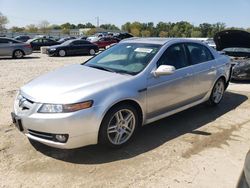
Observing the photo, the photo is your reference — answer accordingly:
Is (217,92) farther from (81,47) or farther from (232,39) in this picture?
(81,47)

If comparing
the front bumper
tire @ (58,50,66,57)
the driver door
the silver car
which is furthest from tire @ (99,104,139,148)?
tire @ (58,50,66,57)

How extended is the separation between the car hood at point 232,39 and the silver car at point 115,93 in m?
4.17

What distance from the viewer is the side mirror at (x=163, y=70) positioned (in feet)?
14.9

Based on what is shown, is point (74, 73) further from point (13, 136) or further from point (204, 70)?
point (204, 70)

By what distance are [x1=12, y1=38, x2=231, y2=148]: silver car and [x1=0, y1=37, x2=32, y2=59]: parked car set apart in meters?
14.5

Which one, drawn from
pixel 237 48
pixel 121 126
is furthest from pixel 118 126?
pixel 237 48

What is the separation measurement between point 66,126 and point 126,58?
1.87m

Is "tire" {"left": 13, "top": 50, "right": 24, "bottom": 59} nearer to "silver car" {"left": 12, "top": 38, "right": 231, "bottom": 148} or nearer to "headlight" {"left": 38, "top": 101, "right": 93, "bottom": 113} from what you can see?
"silver car" {"left": 12, "top": 38, "right": 231, "bottom": 148}

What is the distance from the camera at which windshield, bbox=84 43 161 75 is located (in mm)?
4773

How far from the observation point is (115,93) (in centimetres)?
410

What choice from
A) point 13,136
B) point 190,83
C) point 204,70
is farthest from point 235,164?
point 13,136

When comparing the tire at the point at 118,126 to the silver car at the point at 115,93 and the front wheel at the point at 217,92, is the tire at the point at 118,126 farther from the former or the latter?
the front wheel at the point at 217,92

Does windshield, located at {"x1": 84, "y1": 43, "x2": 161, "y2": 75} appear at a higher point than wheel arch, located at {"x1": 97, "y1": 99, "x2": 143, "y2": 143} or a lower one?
higher

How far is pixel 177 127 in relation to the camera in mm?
5258
